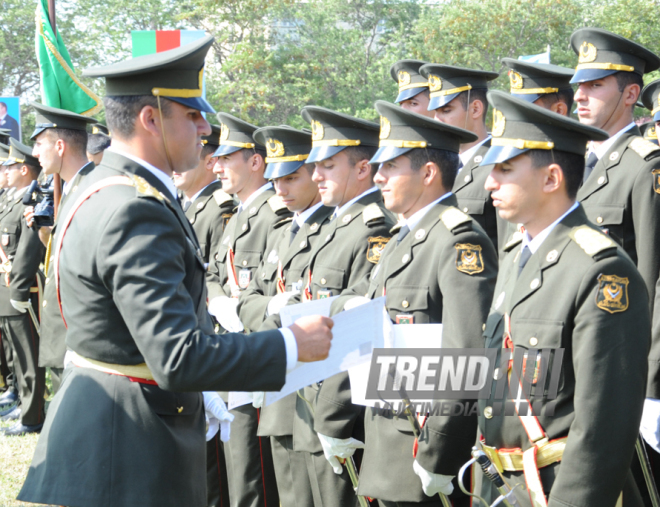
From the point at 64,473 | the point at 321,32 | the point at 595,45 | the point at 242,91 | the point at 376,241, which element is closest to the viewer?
the point at 64,473

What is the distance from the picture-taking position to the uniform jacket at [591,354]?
2.65 meters

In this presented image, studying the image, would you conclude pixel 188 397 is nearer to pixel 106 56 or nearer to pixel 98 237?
pixel 98 237

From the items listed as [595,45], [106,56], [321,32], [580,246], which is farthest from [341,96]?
[580,246]

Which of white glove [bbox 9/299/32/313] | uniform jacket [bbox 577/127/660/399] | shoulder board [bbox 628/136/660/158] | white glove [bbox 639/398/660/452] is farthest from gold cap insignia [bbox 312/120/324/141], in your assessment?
white glove [bbox 9/299/32/313]

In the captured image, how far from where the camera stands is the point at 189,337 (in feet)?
7.71

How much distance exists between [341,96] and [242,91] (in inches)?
148

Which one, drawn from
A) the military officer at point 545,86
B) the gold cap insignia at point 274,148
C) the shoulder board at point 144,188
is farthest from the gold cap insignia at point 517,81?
the shoulder board at point 144,188

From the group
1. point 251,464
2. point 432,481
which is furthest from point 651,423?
point 251,464

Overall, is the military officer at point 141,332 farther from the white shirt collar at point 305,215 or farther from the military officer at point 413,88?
the military officer at point 413,88

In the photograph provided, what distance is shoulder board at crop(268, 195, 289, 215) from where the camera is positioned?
18.4ft

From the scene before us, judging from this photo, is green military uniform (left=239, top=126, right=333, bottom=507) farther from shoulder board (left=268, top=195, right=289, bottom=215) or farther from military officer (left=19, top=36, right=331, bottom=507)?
military officer (left=19, top=36, right=331, bottom=507)

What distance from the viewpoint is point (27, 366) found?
27.6 ft

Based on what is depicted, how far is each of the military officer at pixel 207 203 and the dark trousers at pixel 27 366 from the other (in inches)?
115

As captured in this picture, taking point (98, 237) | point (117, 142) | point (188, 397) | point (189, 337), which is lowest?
point (188, 397)
